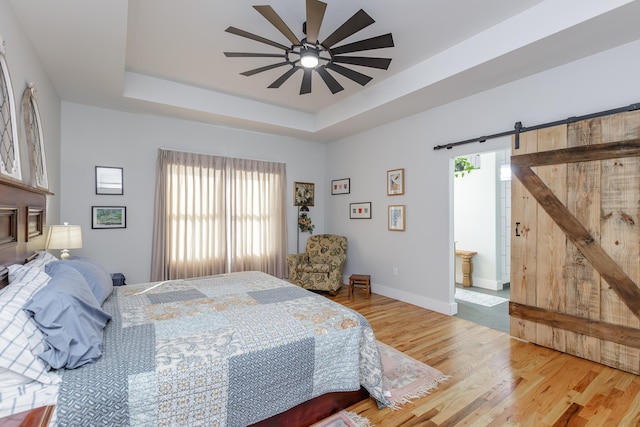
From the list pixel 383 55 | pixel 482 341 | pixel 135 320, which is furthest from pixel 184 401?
pixel 383 55

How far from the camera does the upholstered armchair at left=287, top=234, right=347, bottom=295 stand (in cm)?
480

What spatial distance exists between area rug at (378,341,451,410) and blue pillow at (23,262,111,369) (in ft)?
5.81

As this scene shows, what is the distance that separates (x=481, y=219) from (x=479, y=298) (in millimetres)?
1420

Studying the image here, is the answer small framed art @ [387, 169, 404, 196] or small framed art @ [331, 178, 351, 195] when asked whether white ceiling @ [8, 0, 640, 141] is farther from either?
small framed art @ [331, 178, 351, 195]

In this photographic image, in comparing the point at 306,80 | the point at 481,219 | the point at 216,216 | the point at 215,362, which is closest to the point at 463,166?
the point at 481,219

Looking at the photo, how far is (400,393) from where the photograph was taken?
86.0 inches

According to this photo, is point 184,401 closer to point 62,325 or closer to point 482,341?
point 62,325

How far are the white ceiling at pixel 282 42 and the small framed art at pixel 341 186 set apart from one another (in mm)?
1465

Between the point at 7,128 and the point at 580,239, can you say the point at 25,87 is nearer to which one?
the point at 7,128

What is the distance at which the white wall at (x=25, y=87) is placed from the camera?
2.02 metres

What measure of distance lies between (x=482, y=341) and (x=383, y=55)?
10.2ft

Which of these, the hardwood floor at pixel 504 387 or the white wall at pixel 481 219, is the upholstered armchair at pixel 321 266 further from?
the white wall at pixel 481 219

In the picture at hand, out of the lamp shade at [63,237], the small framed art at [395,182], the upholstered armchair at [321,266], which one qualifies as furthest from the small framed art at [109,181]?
the small framed art at [395,182]

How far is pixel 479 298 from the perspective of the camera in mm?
4582
